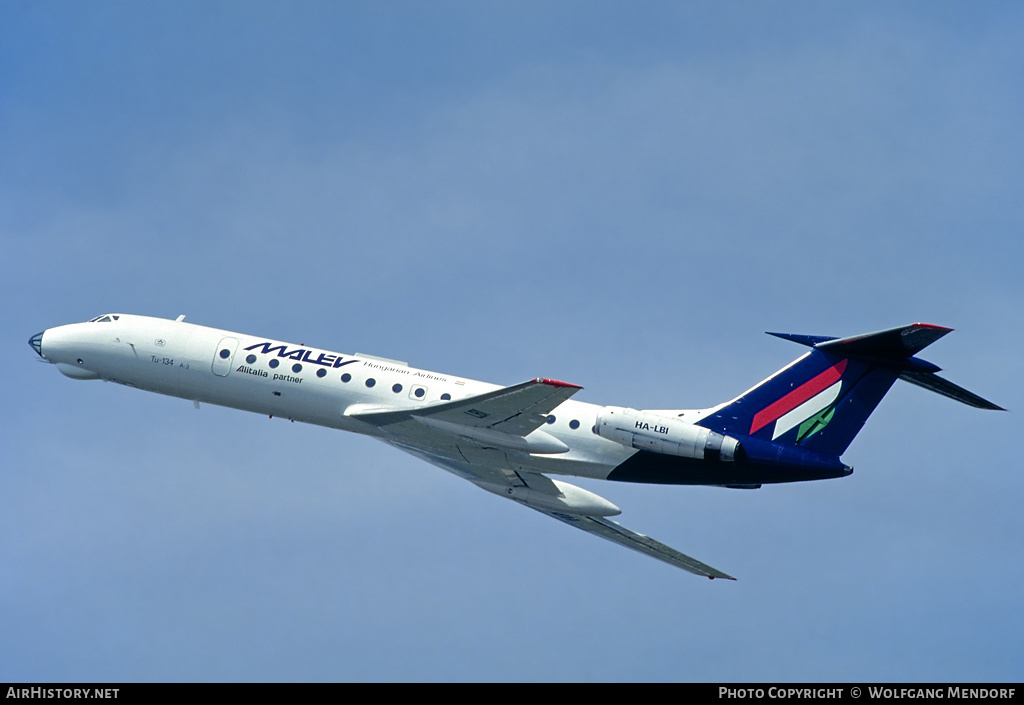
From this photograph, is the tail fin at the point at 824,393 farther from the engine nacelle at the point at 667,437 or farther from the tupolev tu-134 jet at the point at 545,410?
the engine nacelle at the point at 667,437

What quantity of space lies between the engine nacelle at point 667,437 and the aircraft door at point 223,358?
12.1 meters

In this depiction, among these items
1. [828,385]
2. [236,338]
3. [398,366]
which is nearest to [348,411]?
[398,366]

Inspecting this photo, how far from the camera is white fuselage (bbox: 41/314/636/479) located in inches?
1404

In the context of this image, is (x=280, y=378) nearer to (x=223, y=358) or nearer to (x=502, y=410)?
(x=223, y=358)

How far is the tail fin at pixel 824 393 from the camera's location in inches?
1346

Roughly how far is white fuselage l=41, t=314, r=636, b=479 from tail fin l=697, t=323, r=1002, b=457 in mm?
3846

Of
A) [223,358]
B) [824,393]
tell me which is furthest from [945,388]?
[223,358]

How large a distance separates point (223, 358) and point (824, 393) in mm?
18290

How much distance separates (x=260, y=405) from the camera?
3766 centimetres

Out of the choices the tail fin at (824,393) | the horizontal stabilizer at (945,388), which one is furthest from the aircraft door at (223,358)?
the horizontal stabilizer at (945,388)

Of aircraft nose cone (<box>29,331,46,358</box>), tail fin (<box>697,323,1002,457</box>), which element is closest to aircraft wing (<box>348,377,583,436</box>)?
tail fin (<box>697,323,1002,457</box>)

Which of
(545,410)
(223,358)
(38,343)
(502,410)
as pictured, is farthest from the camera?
(38,343)

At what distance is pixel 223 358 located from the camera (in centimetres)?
3788

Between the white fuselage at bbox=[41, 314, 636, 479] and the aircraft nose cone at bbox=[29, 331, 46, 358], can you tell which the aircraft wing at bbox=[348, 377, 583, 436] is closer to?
the white fuselage at bbox=[41, 314, 636, 479]
